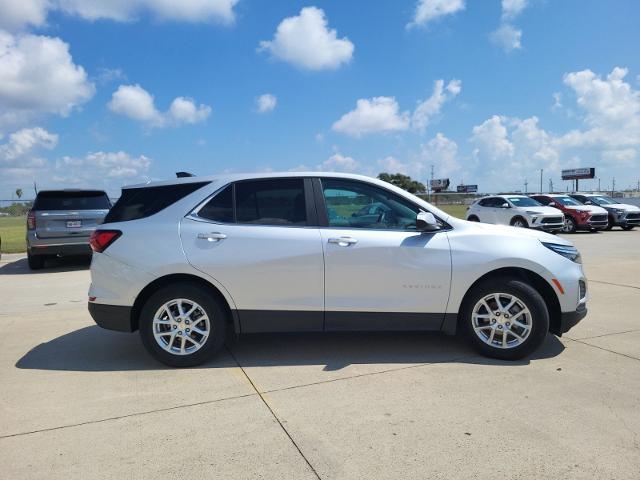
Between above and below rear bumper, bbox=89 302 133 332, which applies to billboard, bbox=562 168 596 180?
above

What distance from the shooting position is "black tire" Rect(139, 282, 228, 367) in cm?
425

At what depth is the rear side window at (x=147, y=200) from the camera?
448 centimetres

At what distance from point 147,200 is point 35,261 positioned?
310 inches

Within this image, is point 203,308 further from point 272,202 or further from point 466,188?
point 466,188

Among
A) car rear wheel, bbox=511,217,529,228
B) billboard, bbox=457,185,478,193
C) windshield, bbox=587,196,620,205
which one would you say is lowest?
car rear wheel, bbox=511,217,529,228

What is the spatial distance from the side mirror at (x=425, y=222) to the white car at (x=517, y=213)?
→ 14.6m

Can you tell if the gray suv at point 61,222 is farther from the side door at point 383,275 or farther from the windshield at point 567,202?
the windshield at point 567,202

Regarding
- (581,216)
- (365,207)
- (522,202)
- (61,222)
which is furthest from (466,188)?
(365,207)

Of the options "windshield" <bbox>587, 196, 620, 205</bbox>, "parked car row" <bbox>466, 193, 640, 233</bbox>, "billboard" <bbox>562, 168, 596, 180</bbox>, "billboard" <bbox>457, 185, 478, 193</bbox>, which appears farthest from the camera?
"billboard" <bbox>457, 185, 478, 193</bbox>

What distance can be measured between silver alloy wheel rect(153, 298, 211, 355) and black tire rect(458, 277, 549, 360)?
2352mm

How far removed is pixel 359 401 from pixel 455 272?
4.84 feet

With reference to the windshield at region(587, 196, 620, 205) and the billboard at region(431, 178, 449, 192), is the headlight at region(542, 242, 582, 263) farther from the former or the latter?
the billboard at region(431, 178, 449, 192)

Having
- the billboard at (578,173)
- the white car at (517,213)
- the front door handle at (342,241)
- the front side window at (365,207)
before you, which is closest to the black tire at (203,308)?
the front door handle at (342,241)

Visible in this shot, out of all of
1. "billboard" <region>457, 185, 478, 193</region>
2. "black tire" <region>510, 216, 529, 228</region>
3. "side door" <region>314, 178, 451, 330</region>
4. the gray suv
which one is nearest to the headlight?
"side door" <region>314, 178, 451, 330</region>
